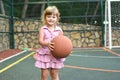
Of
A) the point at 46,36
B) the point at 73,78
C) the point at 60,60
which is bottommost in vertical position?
the point at 73,78

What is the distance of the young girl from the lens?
16.1 ft

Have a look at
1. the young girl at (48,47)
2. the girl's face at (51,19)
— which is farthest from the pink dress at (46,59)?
the girl's face at (51,19)

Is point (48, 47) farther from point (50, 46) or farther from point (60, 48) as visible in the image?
point (60, 48)

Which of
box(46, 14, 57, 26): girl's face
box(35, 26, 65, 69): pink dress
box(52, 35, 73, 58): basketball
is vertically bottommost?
box(35, 26, 65, 69): pink dress

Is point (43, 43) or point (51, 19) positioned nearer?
point (43, 43)

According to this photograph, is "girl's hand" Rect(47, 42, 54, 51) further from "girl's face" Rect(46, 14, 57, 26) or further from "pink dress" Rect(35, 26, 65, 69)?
"girl's face" Rect(46, 14, 57, 26)

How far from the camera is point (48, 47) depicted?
483 centimetres

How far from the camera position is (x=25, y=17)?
57.5 ft

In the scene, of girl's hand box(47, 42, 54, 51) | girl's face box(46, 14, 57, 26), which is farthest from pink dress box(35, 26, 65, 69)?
girl's face box(46, 14, 57, 26)

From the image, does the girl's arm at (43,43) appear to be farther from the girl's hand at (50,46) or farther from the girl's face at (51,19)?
the girl's face at (51,19)

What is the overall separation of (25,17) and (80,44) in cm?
312

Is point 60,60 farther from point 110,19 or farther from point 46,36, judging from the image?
point 110,19

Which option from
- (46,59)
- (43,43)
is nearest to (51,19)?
(43,43)

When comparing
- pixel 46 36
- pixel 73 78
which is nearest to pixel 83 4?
pixel 73 78
